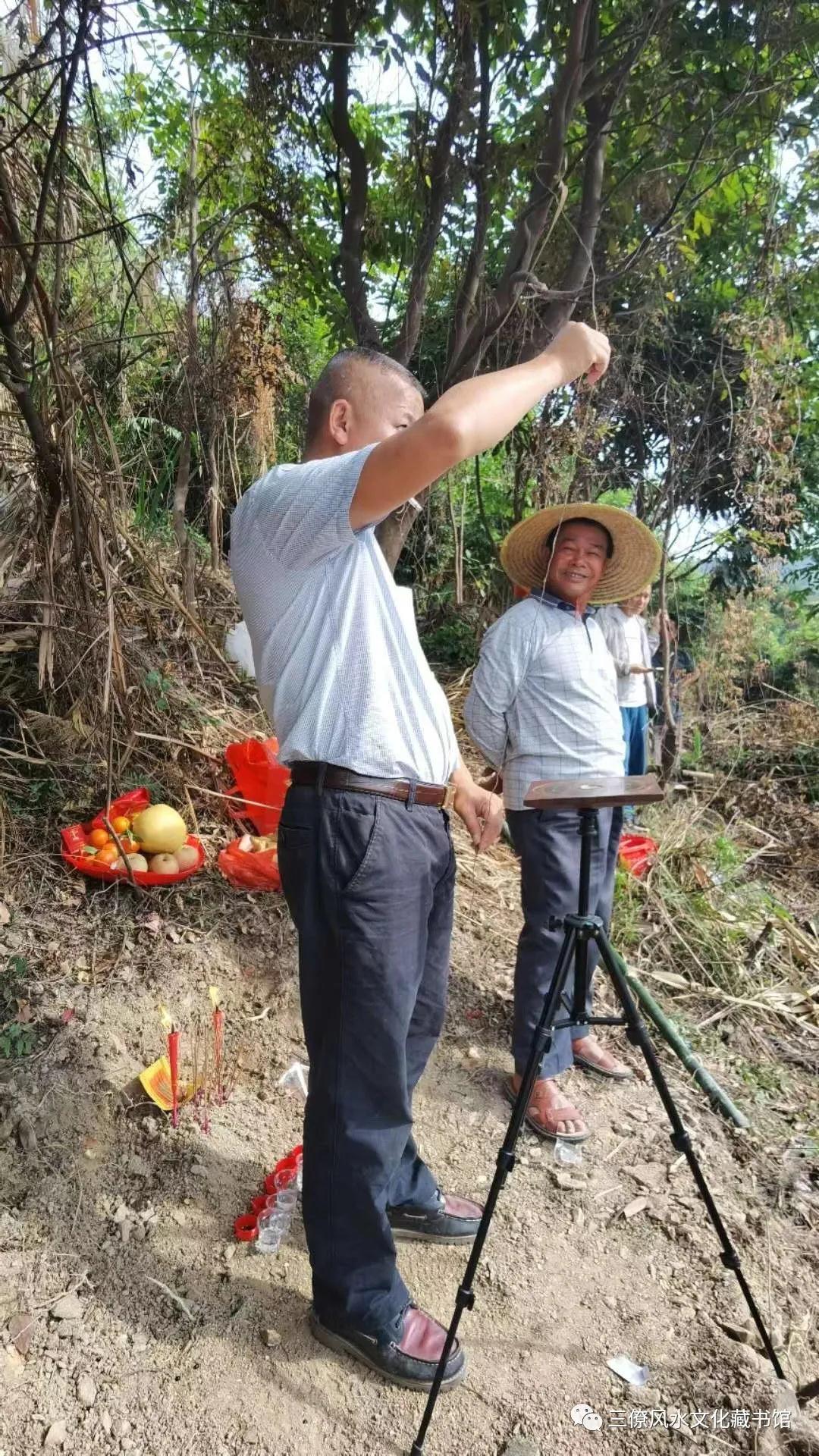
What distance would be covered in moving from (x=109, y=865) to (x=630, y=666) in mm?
2898

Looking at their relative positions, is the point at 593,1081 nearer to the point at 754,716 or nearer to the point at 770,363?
the point at 770,363

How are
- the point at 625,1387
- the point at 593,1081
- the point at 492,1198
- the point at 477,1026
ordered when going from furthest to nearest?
the point at 477,1026
the point at 593,1081
the point at 625,1387
the point at 492,1198

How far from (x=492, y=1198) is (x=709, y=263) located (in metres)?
5.00

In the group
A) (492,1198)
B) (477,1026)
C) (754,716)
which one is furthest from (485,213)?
(754,716)

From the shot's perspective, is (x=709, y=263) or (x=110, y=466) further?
(x=709, y=263)

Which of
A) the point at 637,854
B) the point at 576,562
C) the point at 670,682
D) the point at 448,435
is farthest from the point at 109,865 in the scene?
the point at 670,682

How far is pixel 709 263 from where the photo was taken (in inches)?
186

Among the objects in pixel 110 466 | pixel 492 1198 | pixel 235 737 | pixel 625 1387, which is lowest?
pixel 625 1387

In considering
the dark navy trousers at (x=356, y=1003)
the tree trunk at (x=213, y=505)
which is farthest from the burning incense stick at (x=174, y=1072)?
the tree trunk at (x=213, y=505)

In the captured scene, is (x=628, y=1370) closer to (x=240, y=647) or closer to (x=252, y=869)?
(x=252, y=869)

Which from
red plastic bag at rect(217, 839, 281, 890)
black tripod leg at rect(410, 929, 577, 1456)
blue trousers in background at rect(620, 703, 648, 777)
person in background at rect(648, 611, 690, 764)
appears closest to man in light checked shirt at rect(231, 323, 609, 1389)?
black tripod leg at rect(410, 929, 577, 1456)

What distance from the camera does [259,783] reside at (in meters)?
3.74

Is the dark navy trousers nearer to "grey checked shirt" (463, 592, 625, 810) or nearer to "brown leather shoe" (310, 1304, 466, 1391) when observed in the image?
"brown leather shoe" (310, 1304, 466, 1391)

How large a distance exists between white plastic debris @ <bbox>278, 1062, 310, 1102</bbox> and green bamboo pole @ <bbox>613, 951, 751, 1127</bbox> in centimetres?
113
